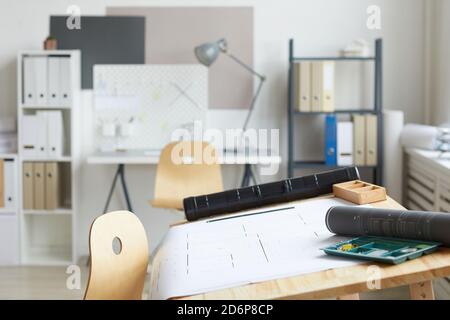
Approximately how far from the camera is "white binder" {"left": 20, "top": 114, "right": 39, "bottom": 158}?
196 inches

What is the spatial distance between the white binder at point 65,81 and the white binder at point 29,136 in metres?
0.24

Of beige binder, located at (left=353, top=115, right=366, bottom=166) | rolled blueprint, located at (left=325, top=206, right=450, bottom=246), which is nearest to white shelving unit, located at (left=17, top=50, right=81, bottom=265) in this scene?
beige binder, located at (left=353, top=115, right=366, bottom=166)

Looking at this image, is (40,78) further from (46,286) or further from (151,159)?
(46,286)

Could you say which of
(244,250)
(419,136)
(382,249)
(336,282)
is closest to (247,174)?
(419,136)

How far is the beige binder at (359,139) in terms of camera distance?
4891mm

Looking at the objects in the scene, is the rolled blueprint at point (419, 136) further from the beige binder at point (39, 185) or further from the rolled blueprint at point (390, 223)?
the rolled blueprint at point (390, 223)

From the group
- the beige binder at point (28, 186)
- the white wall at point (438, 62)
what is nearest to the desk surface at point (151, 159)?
the beige binder at point (28, 186)

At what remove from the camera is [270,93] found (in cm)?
524

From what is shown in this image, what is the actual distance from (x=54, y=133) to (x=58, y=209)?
0.54 metres

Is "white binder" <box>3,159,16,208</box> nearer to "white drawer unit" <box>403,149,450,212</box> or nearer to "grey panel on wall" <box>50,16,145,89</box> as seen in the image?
"grey panel on wall" <box>50,16,145,89</box>

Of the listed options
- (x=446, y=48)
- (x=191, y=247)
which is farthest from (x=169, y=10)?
(x=191, y=247)

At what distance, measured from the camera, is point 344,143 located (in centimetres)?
493

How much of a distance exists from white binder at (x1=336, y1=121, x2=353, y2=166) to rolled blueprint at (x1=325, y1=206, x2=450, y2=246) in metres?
3.06

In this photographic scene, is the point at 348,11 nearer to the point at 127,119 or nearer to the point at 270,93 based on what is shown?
the point at 270,93
